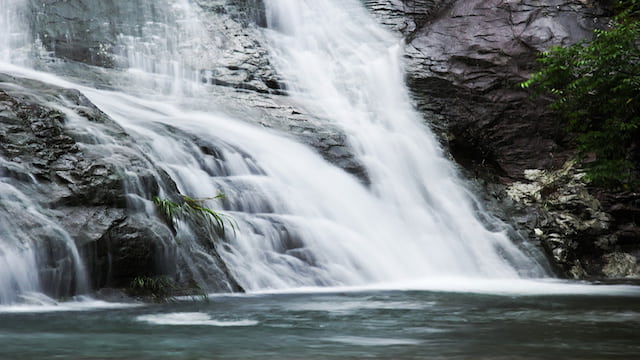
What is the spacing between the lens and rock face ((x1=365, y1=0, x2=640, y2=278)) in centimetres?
1000

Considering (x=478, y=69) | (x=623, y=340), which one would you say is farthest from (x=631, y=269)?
(x=623, y=340)

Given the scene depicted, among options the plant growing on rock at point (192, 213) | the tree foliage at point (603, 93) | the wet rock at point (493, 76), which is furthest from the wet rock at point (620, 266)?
the plant growing on rock at point (192, 213)

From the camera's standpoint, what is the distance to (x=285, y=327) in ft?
12.5

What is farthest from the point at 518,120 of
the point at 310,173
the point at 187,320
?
the point at 187,320

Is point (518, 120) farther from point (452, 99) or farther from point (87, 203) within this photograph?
point (87, 203)

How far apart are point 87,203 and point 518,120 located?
25.8ft

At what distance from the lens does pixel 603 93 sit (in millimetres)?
10070

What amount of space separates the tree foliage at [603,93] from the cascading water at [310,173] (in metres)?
1.80

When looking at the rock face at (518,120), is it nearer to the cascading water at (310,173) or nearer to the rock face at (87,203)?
the cascading water at (310,173)

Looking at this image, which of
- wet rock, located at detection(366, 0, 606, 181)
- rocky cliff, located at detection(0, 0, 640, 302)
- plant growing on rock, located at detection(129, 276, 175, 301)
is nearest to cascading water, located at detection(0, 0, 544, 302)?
rocky cliff, located at detection(0, 0, 640, 302)

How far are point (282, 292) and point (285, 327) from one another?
82.3 inches

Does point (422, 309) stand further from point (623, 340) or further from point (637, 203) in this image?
point (637, 203)

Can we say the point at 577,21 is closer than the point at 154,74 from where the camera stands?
No

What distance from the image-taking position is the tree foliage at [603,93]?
9383mm
